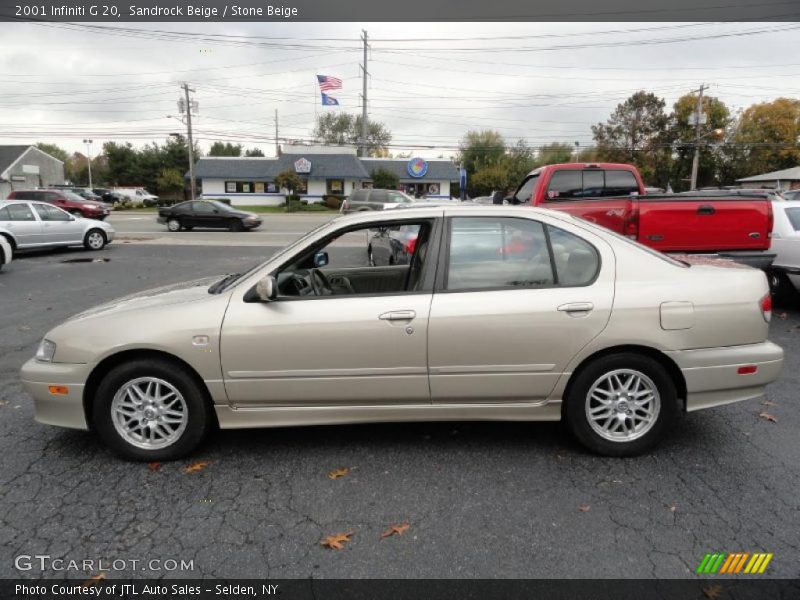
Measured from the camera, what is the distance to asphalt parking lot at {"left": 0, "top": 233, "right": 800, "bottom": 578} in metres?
2.56

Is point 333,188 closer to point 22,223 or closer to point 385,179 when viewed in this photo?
point 385,179

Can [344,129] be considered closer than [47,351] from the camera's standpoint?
No

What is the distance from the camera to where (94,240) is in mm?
16625

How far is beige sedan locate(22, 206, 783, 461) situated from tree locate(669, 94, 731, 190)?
62663 millimetres

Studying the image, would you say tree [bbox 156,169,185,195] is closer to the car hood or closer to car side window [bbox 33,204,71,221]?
car side window [bbox 33,204,71,221]

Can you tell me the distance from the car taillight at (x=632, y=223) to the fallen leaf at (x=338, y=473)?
5268mm

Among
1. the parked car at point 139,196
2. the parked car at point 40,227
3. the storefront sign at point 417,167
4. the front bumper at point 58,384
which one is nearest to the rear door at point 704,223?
the front bumper at point 58,384

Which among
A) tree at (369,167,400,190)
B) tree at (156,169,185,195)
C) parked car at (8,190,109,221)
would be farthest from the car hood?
tree at (156,169,185,195)

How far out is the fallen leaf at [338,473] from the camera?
10.8 feet

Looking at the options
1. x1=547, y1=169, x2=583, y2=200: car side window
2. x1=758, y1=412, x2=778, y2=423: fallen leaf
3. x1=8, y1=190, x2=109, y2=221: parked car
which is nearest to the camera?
x1=758, y1=412, x2=778, y2=423: fallen leaf

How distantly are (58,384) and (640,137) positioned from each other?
71.8 meters

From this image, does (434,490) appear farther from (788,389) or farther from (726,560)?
(788,389)

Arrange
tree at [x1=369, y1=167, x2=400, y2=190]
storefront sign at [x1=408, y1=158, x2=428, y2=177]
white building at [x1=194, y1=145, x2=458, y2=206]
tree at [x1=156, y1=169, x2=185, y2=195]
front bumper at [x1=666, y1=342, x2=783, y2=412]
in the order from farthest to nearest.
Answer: tree at [x1=156, y1=169, x2=185, y2=195], storefront sign at [x1=408, y1=158, x2=428, y2=177], white building at [x1=194, y1=145, x2=458, y2=206], tree at [x1=369, y1=167, x2=400, y2=190], front bumper at [x1=666, y1=342, x2=783, y2=412]
